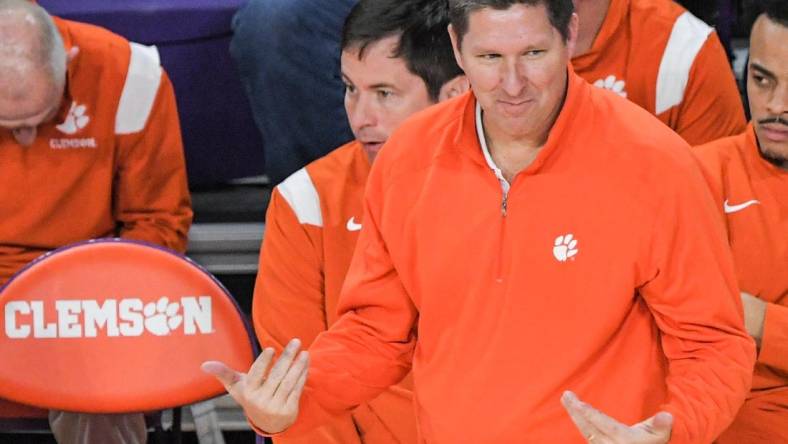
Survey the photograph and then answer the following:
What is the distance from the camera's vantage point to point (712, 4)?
3447 millimetres

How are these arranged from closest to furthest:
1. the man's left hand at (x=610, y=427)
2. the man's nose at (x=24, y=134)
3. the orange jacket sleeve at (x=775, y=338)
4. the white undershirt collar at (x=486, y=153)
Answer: the man's left hand at (x=610, y=427) < the white undershirt collar at (x=486, y=153) < the orange jacket sleeve at (x=775, y=338) < the man's nose at (x=24, y=134)

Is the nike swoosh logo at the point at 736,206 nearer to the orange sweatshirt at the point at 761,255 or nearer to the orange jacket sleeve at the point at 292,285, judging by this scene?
the orange sweatshirt at the point at 761,255

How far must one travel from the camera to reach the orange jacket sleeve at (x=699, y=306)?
1838 millimetres

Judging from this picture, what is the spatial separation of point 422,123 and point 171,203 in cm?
136

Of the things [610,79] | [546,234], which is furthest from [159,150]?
[546,234]

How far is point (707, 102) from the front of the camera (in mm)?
2889

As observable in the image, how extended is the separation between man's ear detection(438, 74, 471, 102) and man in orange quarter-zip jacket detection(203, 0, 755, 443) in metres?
0.60

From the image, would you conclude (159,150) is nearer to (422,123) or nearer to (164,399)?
(164,399)

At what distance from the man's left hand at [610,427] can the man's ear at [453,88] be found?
991 mm

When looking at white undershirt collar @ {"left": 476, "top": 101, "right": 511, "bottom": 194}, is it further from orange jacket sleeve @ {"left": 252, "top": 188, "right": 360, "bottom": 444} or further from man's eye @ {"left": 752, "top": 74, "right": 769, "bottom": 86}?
man's eye @ {"left": 752, "top": 74, "right": 769, "bottom": 86}

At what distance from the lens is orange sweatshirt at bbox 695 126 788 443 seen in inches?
96.2

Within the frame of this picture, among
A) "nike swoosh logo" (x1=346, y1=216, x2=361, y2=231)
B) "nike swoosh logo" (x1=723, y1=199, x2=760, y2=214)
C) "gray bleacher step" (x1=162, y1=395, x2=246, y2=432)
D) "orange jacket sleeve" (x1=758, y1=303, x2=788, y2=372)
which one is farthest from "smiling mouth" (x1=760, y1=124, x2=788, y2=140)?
"gray bleacher step" (x1=162, y1=395, x2=246, y2=432)

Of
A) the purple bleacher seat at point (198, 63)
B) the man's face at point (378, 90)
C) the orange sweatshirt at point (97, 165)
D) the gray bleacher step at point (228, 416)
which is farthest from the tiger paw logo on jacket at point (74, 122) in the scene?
the man's face at point (378, 90)

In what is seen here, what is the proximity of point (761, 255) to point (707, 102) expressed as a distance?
49 cm
